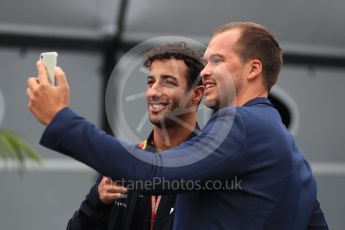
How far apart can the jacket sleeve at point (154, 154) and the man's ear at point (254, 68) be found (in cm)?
22

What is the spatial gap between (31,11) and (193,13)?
4.14ft

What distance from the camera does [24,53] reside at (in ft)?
17.3

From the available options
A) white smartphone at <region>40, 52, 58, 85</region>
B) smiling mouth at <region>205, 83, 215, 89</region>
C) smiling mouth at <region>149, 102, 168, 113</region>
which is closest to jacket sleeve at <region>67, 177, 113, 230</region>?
smiling mouth at <region>149, 102, 168, 113</region>

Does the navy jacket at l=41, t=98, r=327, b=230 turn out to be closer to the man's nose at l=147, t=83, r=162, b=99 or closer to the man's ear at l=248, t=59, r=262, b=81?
the man's ear at l=248, t=59, r=262, b=81

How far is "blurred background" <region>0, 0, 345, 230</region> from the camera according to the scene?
206 inches

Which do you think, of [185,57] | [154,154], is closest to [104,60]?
[185,57]

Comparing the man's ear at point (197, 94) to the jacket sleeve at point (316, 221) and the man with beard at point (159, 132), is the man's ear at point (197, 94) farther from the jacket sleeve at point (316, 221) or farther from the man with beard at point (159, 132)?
the jacket sleeve at point (316, 221)

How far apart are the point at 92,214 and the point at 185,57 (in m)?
0.69

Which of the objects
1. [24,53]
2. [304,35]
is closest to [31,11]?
[24,53]

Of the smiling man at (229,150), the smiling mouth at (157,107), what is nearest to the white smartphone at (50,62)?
the smiling man at (229,150)

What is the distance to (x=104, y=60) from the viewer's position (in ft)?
17.6

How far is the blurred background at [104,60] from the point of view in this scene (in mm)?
5242

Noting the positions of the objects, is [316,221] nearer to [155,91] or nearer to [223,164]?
[223,164]

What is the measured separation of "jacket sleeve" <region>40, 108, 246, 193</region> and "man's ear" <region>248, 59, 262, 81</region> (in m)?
0.22
